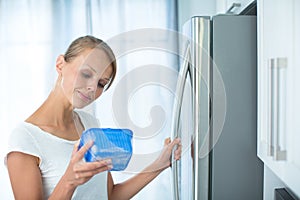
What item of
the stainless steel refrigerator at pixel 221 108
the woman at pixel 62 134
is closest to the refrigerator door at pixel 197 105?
the stainless steel refrigerator at pixel 221 108

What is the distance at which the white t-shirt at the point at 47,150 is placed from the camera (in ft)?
3.35

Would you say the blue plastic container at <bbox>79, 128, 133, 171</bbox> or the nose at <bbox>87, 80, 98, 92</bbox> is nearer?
the blue plastic container at <bbox>79, 128, 133, 171</bbox>

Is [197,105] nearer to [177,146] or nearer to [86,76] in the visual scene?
[177,146]

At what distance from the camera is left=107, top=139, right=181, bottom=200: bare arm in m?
1.25

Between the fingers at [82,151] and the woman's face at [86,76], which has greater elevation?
the woman's face at [86,76]

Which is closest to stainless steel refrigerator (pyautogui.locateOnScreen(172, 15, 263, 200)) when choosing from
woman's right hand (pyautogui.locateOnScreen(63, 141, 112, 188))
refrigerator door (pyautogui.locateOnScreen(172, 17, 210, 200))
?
refrigerator door (pyautogui.locateOnScreen(172, 17, 210, 200))

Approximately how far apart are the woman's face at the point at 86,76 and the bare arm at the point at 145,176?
1.07ft

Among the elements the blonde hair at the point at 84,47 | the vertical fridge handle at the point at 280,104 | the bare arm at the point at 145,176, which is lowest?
the bare arm at the point at 145,176

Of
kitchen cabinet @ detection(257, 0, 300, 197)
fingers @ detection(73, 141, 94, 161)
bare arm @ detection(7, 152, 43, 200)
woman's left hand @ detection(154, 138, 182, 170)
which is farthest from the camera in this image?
woman's left hand @ detection(154, 138, 182, 170)

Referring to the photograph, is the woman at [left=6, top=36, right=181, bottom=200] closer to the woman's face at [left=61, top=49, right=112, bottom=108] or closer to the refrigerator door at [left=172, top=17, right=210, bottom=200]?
the woman's face at [left=61, top=49, right=112, bottom=108]

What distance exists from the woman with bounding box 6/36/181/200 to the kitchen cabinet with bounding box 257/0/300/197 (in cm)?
39

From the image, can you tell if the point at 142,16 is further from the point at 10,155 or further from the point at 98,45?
the point at 10,155

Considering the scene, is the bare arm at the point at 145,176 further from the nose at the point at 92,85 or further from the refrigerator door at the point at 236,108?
the nose at the point at 92,85

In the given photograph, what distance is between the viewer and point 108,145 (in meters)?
0.87
